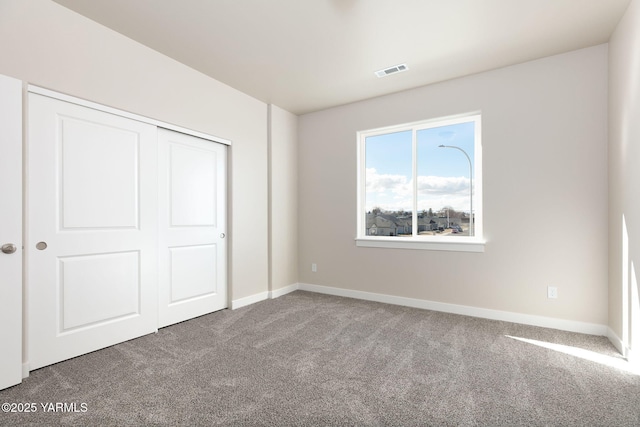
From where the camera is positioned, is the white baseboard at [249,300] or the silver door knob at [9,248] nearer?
the silver door knob at [9,248]

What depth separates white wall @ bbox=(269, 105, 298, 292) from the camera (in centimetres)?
451

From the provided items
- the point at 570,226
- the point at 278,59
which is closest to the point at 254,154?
the point at 278,59

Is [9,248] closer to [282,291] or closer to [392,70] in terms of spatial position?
[282,291]

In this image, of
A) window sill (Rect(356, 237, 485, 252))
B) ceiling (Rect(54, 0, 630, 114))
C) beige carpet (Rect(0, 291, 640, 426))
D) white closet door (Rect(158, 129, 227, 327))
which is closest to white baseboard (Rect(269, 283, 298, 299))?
white closet door (Rect(158, 129, 227, 327))

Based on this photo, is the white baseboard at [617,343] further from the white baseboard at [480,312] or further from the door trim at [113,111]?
the door trim at [113,111]

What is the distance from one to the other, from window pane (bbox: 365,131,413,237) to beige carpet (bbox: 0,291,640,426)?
4.86 ft

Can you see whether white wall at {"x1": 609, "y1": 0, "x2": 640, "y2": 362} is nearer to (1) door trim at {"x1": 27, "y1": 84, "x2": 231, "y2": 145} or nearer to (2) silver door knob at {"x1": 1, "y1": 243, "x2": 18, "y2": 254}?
(1) door trim at {"x1": 27, "y1": 84, "x2": 231, "y2": 145}

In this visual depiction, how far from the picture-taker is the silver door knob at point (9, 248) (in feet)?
6.73

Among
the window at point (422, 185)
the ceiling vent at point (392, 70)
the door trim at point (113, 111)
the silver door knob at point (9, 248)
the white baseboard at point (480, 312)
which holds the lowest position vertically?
the white baseboard at point (480, 312)

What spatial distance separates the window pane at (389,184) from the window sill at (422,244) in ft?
0.58

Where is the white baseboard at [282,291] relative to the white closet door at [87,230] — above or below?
below

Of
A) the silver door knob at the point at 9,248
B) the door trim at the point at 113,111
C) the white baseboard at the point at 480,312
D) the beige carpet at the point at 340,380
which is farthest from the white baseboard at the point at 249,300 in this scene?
the silver door knob at the point at 9,248

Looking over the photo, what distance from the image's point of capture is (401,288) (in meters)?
4.04

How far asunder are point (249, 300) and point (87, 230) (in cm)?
208
